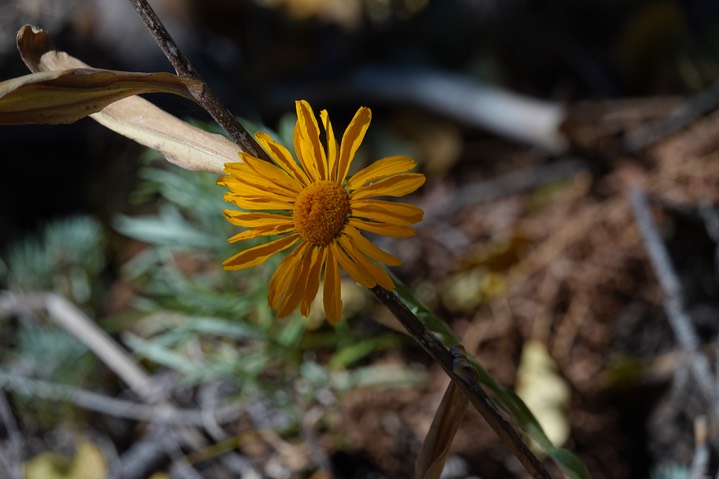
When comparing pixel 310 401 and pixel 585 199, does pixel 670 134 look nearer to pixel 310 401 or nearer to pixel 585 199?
pixel 585 199

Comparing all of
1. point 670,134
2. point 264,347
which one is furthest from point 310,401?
point 670,134

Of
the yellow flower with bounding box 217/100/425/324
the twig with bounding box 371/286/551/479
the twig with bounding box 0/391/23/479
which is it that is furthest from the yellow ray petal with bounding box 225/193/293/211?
the twig with bounding box 0/391/23/479

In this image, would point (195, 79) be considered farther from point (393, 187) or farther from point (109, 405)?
point (109, 405)

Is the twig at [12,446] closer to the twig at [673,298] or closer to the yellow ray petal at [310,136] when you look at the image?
the yellow ray petal at [310,136]

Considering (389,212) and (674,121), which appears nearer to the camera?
(389,212)

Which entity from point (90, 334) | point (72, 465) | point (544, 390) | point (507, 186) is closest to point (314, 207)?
point (544, 390)

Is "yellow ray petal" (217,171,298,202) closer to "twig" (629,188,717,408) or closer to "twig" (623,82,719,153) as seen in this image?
"twig" (629,188,717,408)

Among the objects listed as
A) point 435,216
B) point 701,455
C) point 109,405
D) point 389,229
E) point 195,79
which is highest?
point 435,216
